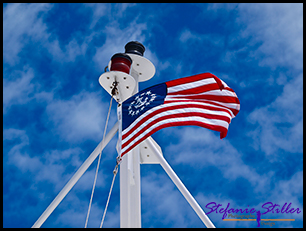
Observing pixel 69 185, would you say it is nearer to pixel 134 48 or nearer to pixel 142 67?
pixel 142 67

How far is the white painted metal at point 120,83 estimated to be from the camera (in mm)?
6785

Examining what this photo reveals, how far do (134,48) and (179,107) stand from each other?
6.52 feet

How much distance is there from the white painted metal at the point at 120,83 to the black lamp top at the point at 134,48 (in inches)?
45.1

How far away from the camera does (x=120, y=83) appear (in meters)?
6.90

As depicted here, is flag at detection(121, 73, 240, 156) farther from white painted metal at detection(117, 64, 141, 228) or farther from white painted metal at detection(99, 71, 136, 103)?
white painted metal at detection(117, 64, 141, 228)

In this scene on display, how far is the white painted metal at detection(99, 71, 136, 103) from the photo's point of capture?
6.79 metres

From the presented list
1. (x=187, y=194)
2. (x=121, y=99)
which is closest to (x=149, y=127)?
(x=121, y=99)

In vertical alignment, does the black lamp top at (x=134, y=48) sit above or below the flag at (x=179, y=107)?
above

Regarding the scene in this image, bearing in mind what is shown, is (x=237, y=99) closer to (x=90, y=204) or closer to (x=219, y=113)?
(x=219, y=113)

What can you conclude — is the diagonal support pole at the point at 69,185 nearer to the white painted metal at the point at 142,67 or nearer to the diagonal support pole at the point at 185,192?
the diagonal support pole at the point at 185,192

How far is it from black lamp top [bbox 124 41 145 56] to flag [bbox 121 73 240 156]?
1146mm

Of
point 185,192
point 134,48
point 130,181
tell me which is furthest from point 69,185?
point 134,48

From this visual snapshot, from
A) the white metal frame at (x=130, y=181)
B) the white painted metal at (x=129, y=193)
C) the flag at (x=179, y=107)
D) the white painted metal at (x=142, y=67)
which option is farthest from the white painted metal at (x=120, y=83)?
Result: the white painted metal at (x=142, y=67)

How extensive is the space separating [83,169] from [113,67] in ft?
7.12
